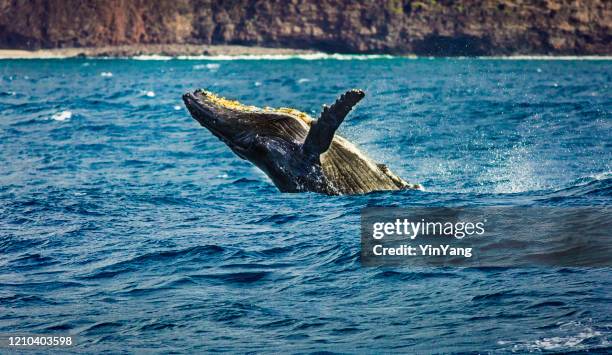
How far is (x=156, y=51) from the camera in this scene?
18488cm

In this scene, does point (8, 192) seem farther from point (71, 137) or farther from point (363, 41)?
point (363, 41)

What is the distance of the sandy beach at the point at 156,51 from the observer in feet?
597

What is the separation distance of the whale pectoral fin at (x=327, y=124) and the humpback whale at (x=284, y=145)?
20 mm

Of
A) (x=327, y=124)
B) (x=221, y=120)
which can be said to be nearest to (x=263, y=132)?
(x=221, y=120)

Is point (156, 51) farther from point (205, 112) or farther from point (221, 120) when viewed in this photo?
point (221, 120)

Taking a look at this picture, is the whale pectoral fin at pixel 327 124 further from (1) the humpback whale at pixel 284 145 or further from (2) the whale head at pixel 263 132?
(2) the whale head at pixel 263 132

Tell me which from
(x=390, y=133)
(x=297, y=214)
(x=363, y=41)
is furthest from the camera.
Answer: (x=363, y=41)

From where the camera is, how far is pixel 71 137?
31.3m

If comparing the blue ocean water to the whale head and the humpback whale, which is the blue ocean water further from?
the whale head

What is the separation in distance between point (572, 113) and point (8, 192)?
24.0 meters

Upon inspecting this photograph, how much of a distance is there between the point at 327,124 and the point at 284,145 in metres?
1.20

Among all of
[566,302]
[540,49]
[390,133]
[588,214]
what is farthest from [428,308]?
[540,49]

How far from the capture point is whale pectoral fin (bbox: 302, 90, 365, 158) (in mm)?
13172

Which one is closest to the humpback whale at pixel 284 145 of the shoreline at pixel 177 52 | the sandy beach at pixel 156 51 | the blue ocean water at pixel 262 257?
the blue ocean water at pixel 262 257
